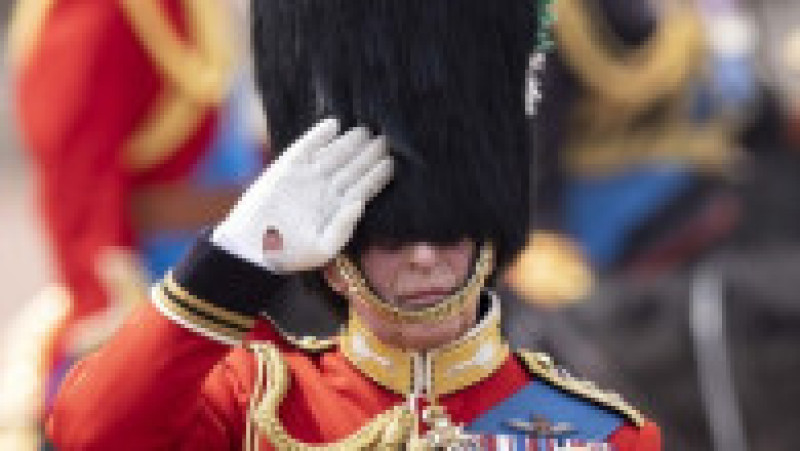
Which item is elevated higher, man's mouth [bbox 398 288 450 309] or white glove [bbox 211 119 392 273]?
white glove [bbox 211 119 392 273]

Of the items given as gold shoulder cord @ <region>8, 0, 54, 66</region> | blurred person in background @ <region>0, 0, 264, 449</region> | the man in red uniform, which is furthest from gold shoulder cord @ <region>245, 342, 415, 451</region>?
gold shoulder cord @ <region>8, 0, 54, 66</region>

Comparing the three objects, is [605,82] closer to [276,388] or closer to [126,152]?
A: [126,152]

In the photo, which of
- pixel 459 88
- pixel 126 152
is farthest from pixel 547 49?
pixel 126 152

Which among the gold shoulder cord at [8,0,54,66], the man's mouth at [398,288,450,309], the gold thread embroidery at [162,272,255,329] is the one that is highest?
the gold shoulder cord at [8,0,54,66]

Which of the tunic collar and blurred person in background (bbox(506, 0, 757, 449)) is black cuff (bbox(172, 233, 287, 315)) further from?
blurred person in background (bbox(506, 0, 757, 449))

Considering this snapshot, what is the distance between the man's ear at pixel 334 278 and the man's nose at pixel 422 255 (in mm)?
75

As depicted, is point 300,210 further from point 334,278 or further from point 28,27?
point 28,27

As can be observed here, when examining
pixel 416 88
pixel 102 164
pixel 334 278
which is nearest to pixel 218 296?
pixel 334 278

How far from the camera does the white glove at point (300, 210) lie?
2600 millimetres

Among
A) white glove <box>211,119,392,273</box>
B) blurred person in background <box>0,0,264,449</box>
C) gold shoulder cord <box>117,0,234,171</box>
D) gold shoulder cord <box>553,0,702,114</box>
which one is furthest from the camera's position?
gold shoulder cord <box>553,0,702,114</box>

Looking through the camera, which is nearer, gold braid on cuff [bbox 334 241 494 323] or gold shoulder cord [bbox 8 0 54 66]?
gold braid on cuff [bbox 334 241 494 323]

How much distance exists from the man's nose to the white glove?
86 millimetres

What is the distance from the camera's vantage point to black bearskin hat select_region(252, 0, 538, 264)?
8.91 feet

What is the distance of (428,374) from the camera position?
2791 mm
